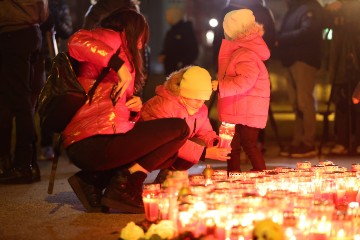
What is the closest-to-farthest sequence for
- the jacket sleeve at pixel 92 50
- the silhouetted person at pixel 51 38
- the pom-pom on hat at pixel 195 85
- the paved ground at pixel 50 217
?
the paved ground at pixel 50 217 < the jacket sleeve at pixel 92 50 < the pom-pom on hat at pixel 195 85 < the silhouetted person at pixel 51 38

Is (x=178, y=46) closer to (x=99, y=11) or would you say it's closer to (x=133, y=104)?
(x=99, y=11)

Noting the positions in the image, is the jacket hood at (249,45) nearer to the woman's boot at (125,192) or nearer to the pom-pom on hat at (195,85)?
the pom-pom on hat at (195,85)

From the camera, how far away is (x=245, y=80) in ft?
23.5

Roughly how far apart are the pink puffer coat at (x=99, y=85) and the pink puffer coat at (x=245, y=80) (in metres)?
1.48

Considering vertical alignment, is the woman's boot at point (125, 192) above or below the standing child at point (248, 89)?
below

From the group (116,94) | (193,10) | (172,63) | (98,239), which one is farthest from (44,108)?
(193,10)

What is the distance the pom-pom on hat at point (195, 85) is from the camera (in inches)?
248

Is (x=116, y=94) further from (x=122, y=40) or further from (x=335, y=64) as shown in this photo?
(x=335, y=64)

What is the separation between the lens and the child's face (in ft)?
21.0

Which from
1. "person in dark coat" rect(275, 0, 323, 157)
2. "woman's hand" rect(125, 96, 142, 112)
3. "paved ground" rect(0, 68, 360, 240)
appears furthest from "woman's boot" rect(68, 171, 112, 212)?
"person in dark coat" rect(275, 0, 323, 157)

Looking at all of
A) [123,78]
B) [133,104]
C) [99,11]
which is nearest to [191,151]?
[133,104]

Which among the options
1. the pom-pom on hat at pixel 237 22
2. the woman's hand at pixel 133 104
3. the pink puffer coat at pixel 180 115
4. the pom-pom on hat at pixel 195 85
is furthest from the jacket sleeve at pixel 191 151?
the pom-pom on hat at pixel 237 22

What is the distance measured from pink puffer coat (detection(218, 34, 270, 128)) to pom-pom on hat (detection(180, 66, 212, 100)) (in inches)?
31.1

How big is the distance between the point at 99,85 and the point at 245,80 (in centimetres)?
173
